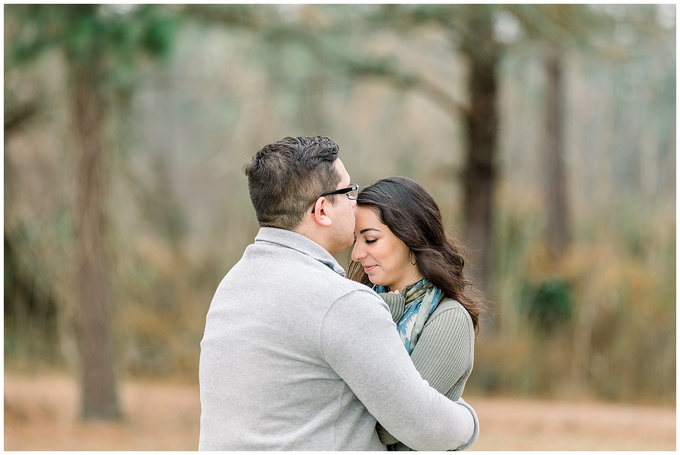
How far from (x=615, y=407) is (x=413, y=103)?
5.62m

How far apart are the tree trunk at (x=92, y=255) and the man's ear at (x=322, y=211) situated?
7252 millimetres

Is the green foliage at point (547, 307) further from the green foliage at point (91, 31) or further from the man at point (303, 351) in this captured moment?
the man at point (303, 351)

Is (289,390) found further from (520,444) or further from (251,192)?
(520,444)

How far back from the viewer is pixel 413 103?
14.7 meters

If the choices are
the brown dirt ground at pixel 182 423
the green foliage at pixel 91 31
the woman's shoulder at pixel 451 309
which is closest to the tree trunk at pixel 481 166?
the brown dirt ground at pixel 182 423

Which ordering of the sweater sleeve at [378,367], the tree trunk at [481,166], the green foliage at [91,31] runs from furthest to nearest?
the tree trunk at [481,166] → the green foliage at [91,31] → the sweater sleeve at [378,367]

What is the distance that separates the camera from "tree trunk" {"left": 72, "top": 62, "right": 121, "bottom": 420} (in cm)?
918

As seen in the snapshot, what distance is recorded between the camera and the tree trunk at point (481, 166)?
12188 mm

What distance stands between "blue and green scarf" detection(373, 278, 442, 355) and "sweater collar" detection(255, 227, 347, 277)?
0.27 m

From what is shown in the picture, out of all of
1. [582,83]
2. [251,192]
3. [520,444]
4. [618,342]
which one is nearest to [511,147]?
[582,83]

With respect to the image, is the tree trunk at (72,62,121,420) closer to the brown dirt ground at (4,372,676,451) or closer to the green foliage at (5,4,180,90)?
the brown dirt ground at (4,372,676,451)

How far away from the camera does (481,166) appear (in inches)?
489

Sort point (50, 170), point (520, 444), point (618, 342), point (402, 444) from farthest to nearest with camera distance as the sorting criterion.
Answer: point (618, 342) → point (50, 170) → point (520, 444) → point (402, 444)

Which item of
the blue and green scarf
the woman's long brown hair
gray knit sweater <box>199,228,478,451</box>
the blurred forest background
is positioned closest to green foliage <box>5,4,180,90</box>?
the blurred forest background
